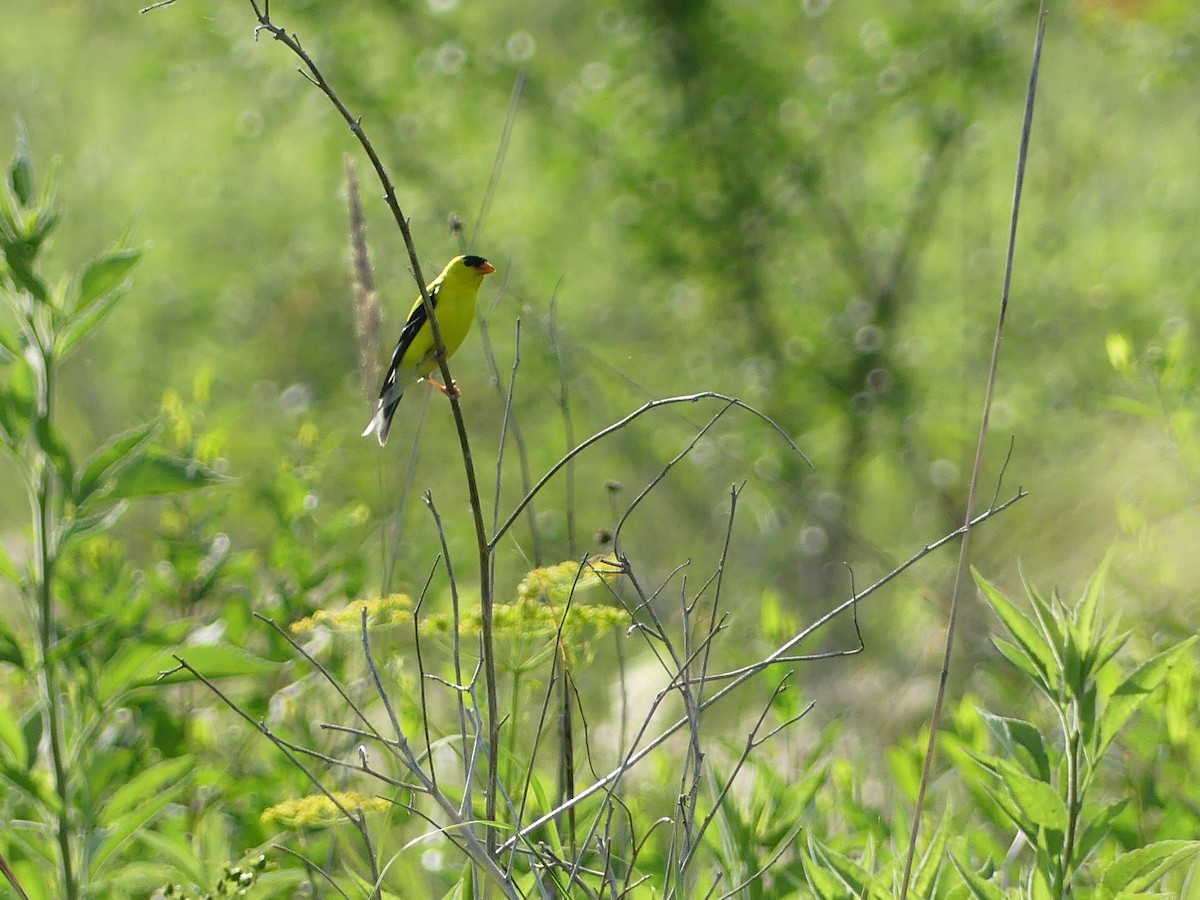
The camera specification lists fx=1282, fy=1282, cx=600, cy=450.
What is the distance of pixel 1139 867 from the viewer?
144cm

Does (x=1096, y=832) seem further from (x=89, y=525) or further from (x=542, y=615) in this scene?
(x=89, y=525)

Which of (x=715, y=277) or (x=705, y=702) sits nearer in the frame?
(x=705, y=702)

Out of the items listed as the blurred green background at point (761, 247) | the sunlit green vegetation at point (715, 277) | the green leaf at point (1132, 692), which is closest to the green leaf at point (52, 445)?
the green leaf at point (1132, 692)

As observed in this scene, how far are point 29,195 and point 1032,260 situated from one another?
5.34m

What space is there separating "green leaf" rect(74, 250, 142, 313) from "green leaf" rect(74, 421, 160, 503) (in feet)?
0.71

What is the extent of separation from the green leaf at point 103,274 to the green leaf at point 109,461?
0.71ft

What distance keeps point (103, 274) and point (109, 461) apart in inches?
11.1

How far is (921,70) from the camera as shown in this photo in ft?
19.4

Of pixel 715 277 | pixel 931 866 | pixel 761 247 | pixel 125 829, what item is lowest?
pixel 125 829

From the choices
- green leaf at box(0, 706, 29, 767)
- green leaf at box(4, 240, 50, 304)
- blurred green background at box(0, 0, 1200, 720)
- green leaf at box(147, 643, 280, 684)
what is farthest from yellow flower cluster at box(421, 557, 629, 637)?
blurred green background at box(0, 0, 1200, 720)

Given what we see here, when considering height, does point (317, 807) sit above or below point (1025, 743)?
below

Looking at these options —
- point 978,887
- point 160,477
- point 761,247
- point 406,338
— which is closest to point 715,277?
point 761,247

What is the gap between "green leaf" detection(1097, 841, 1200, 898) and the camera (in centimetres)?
140

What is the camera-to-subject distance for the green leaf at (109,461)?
1.89m
